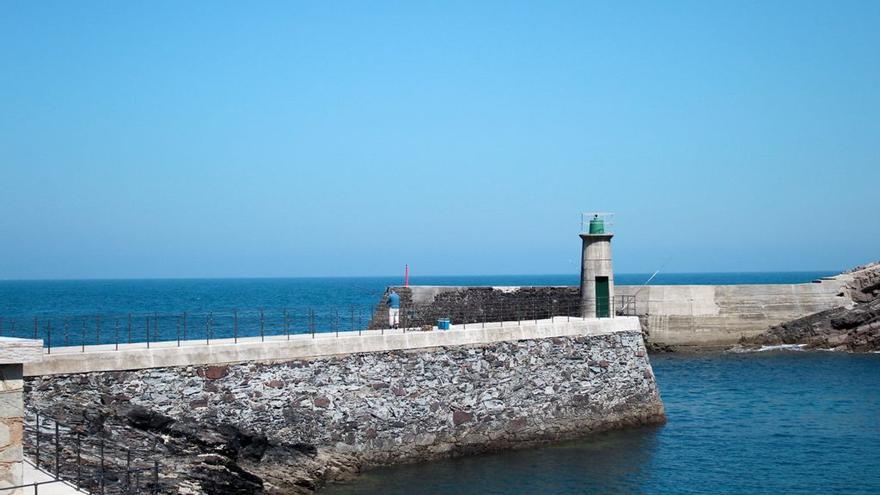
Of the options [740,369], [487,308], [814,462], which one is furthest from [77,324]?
[814,462]

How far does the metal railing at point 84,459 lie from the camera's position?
12.1 meters

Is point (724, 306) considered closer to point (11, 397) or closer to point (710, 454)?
point (710, 454)

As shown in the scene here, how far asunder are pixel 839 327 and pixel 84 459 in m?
36.0

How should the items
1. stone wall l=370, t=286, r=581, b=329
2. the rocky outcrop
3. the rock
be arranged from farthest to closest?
the rocky outcrop, stone wall l=370, t=286, r=581, b=329, the rock

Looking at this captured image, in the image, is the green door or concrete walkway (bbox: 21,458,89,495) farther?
the green door

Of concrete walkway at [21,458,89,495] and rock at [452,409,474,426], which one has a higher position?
concrete walkway at [21,458,89,495]

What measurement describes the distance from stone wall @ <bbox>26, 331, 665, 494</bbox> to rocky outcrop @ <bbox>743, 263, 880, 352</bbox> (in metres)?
20.6

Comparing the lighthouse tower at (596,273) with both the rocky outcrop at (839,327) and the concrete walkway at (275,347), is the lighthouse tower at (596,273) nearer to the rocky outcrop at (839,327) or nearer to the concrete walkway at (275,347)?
the concrete walkway at (275,347)

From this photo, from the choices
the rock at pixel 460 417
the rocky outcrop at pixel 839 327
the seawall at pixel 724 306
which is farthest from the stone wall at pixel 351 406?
the rocky outcrop at pixel 839 327

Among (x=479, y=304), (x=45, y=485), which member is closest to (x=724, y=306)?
(x=479, y=304)

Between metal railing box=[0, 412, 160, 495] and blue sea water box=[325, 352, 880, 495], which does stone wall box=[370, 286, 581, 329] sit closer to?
blue sea water box=[325, 352, 880, 495]

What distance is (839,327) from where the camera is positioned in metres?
41.4

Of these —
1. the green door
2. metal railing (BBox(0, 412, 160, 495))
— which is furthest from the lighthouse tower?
metal railing (BBox(0, 412, 160, 495))

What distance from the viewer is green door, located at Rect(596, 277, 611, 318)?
24.4m
